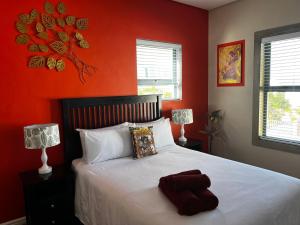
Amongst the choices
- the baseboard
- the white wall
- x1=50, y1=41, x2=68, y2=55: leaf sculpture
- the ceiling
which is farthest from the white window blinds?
the baseboard

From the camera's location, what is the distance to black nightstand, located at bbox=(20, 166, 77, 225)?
2008mm

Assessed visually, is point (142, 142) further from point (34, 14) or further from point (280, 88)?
point (280, 88)

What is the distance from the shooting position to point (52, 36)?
2.40 metres

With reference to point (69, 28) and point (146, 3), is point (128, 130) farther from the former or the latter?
point (146, 3)

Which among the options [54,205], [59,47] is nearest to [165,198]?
[54,205]

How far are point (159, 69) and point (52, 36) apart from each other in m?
1.48

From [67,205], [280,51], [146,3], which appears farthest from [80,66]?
[280,51]

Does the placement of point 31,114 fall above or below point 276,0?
below

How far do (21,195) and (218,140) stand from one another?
9.34 ft

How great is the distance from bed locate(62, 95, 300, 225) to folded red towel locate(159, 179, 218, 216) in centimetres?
3

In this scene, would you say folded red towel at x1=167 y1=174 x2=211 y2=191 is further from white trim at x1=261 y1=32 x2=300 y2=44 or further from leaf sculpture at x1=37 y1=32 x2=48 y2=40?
white trim at x1=261 y1=32 x2=300 y2=44

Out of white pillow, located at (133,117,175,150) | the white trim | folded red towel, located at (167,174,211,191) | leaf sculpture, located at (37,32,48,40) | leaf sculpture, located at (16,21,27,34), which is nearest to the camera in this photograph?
folded red towel, located at (167,174,211,191)

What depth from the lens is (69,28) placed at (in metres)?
2.50

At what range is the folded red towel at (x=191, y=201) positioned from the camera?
4.53 feet
